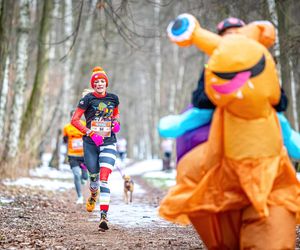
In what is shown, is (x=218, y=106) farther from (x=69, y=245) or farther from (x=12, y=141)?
(x=12, y=141)

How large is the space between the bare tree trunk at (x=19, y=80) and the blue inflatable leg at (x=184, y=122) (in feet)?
36.7

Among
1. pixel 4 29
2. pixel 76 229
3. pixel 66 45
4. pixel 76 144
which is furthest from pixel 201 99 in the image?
pixel 66 45

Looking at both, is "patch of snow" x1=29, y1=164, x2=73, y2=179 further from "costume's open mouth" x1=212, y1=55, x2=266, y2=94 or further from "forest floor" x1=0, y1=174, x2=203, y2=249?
"costume's open mouth" x1=212, y1=55, x2=266, y2=94

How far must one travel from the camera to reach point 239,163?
14.0ft

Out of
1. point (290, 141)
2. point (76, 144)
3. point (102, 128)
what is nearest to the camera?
point (290, 141)

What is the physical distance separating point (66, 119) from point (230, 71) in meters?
20.8

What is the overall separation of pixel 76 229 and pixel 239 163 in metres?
3.57

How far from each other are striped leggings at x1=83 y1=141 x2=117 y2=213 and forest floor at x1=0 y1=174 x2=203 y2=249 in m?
0.45

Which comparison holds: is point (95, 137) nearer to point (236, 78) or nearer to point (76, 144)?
point (236, 78)

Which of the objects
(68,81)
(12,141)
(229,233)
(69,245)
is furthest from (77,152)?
(68,81)

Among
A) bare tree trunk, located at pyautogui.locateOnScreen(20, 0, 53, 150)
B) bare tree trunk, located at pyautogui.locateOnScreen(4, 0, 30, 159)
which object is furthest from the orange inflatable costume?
bare tree trunk, located at pyautogui.locateOnScreen(20, 0, 53, 150)

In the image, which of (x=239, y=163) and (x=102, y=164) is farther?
(x=102, y=164)

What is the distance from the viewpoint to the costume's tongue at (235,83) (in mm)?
4168

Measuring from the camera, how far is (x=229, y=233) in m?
4.59
